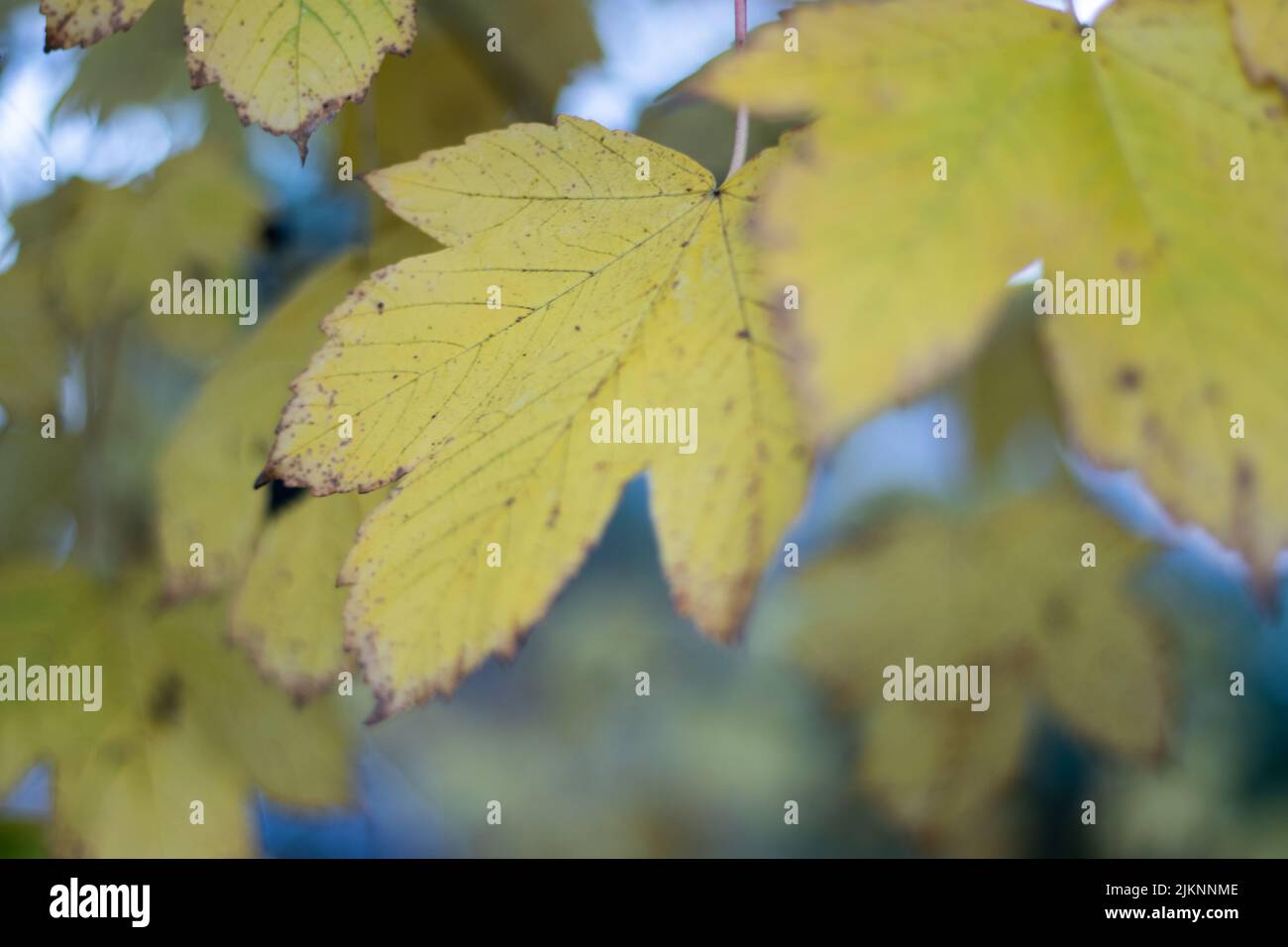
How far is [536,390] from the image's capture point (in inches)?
20.9

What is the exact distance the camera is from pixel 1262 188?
1.50 feet

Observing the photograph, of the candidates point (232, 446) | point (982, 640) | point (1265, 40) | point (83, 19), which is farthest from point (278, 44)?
point (982, 640)

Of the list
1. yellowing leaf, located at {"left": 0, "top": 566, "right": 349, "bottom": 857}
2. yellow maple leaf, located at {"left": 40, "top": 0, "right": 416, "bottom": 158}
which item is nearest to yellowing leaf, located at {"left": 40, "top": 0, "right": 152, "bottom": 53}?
yellow maple leaf, located at {"left": 40, "top": 0, "right": 416, "bottom": 158}

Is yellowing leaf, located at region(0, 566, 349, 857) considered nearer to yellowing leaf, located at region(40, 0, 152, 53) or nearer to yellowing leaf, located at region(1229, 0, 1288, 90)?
yellowing leaf, located at region(40, 0, 152, 53)

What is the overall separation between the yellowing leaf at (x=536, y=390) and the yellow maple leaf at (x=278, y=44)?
0.05 meters

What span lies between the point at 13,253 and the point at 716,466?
3.03 feet

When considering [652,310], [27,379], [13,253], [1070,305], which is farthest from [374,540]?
[13,253]

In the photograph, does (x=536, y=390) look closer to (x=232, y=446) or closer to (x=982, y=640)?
(x=232, y=446)

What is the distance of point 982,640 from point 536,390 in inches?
34.4

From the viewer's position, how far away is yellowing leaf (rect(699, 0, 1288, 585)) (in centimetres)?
38

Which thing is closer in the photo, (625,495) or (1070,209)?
(1070,209)

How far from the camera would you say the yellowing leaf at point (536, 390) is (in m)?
0.50

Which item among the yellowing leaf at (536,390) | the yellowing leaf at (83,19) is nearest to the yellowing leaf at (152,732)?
the yellowing leaf at (536,390)
